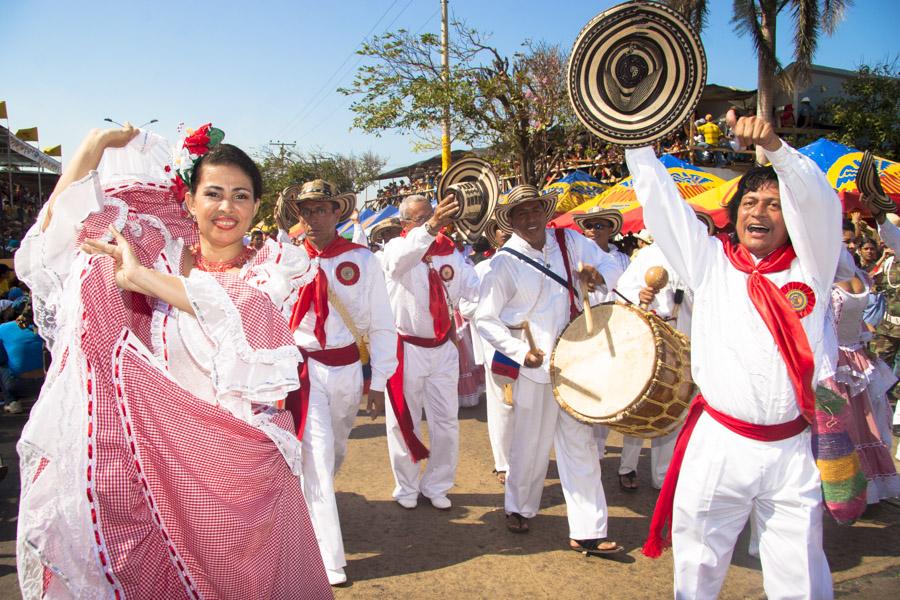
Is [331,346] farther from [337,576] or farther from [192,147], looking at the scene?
[192,147]

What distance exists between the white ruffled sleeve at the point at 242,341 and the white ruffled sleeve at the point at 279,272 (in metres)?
0.07

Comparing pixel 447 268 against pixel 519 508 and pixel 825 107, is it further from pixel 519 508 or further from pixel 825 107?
pixel 825 107

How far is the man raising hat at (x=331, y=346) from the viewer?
3.83 m

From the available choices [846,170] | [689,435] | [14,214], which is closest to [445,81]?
[846,170]

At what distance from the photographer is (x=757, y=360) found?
8.51ft

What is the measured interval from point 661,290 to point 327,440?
8.87ft

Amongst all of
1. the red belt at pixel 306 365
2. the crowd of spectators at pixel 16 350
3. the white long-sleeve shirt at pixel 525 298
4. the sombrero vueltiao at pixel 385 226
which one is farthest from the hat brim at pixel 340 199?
the crowd of spectators at pixel 16 350

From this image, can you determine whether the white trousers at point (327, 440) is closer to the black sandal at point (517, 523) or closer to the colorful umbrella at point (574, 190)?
the black sandal at point (517, 523)

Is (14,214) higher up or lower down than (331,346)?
higher up

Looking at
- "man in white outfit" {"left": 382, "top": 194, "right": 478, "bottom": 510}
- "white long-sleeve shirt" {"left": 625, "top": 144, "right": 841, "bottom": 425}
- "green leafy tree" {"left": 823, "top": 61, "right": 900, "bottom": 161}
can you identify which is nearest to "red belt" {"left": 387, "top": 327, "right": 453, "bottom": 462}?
"man in white outfit" {"left": 382, "top": 194, "right": 478, "bottom": 510}

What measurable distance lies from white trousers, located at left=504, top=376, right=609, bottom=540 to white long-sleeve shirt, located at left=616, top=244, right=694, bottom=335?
0.95 metres

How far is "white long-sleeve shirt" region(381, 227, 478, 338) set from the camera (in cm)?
464

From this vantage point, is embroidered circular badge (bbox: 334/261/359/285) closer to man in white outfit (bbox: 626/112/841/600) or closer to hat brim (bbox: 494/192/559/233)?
hat brim (bbox: 494/192/559/233)

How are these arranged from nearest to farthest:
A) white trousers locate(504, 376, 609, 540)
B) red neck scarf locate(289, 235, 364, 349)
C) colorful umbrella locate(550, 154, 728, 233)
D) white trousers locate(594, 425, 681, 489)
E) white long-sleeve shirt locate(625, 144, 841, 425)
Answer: white long-sleeve shirt locate(625, 144, 841, 425) → red neck scarf locate(289, 235, 364, 349) → white trousers locate(504, 376, 609, 540) → white trousers locate(594, 425, 681, 489) → colorful umbrella locate(550, 154, 728, 233)
